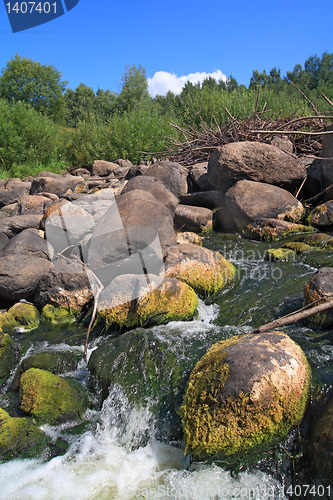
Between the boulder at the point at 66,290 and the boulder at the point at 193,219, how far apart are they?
257cm

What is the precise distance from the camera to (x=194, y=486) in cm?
217

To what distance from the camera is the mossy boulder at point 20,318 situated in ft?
14.0

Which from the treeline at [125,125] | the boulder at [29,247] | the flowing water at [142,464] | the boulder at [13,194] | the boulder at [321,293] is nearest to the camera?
the flowing water at [142,464]

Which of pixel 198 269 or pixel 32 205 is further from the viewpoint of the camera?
pixel 32 205

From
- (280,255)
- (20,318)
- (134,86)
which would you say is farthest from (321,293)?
(134,86)

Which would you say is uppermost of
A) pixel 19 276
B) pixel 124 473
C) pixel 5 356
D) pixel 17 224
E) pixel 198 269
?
pixel 17 224

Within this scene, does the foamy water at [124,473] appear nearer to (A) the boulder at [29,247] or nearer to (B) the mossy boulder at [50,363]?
(B) the mossy boulder at [50,363]

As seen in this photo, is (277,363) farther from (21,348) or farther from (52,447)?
(21,348)

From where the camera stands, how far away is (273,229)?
19.6ft

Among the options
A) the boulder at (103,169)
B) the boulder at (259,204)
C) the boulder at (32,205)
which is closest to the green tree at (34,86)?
the boulder at (103,169)

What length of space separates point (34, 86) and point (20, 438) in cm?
3624

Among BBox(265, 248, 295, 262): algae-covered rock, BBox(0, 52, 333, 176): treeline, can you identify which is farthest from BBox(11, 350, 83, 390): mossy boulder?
BBox(0, 52, 333, 176): treeline

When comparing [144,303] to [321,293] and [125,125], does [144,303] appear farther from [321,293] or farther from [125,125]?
[125,125]

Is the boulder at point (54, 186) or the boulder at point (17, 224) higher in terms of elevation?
the boulder at point (54, 186)
